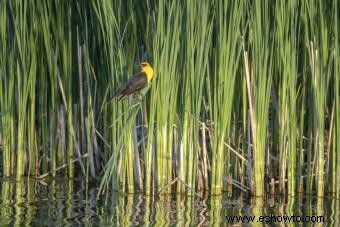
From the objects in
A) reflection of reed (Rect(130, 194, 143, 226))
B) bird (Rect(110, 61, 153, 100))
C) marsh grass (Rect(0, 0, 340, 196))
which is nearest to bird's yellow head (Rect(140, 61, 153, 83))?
bird (Rect(110, 61, 153, 100))

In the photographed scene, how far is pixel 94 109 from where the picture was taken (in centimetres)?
1004

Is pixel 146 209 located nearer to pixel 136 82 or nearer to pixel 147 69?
pixel 136 82

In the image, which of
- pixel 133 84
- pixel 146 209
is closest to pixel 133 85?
pixel 133 84

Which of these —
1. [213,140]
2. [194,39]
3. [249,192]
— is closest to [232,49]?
[194,39]

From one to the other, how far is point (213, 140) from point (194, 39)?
3.76 ft

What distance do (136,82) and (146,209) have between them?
149 centimetres

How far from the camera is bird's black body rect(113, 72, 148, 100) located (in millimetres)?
8981

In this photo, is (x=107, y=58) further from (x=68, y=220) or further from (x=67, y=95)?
(x=68, y=220)

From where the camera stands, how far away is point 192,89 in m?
8.85

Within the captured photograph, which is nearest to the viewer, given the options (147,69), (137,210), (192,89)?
(137,210)

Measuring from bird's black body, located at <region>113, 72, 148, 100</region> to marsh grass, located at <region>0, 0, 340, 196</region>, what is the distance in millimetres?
196

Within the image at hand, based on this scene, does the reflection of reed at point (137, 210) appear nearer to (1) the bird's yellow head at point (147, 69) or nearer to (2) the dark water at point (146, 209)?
(2) the dark water at point (146, 209)

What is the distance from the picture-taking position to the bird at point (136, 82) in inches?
352

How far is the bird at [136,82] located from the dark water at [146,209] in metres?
1.14
